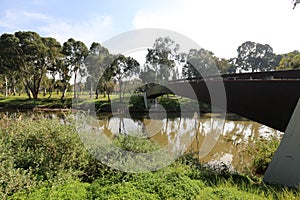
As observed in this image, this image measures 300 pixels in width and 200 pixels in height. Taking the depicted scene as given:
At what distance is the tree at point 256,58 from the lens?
156ft

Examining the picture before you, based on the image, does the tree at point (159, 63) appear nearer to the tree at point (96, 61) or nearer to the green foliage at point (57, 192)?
the tree at point (96, 61)

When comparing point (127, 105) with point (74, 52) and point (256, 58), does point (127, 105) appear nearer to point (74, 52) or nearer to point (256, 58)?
point (74, 52)

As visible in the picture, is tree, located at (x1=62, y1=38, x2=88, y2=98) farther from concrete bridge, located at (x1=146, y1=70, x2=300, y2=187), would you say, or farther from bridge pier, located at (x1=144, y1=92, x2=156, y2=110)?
concrete bridge, located at (x1=146, y1=70, x2=300, y2=187)

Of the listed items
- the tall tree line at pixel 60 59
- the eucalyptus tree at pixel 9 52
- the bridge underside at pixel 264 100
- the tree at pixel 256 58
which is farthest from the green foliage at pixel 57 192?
the tree at pixel 256 58

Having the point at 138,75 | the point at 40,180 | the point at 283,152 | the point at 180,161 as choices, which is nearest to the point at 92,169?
the point at 40,180

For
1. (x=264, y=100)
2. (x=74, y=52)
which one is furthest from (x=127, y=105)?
(x=264, y=100)

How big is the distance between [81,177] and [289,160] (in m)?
4.03

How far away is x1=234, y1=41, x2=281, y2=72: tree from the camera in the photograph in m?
47.5

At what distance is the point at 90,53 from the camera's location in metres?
26.4

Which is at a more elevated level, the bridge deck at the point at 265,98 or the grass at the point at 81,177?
the bridge deck at the point at 265,98

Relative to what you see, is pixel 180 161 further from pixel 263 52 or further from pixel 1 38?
pixel 263 52

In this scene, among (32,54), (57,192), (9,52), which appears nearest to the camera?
(57,192)

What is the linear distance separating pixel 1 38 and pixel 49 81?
12954 millimetres

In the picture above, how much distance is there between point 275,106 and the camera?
5.81m
